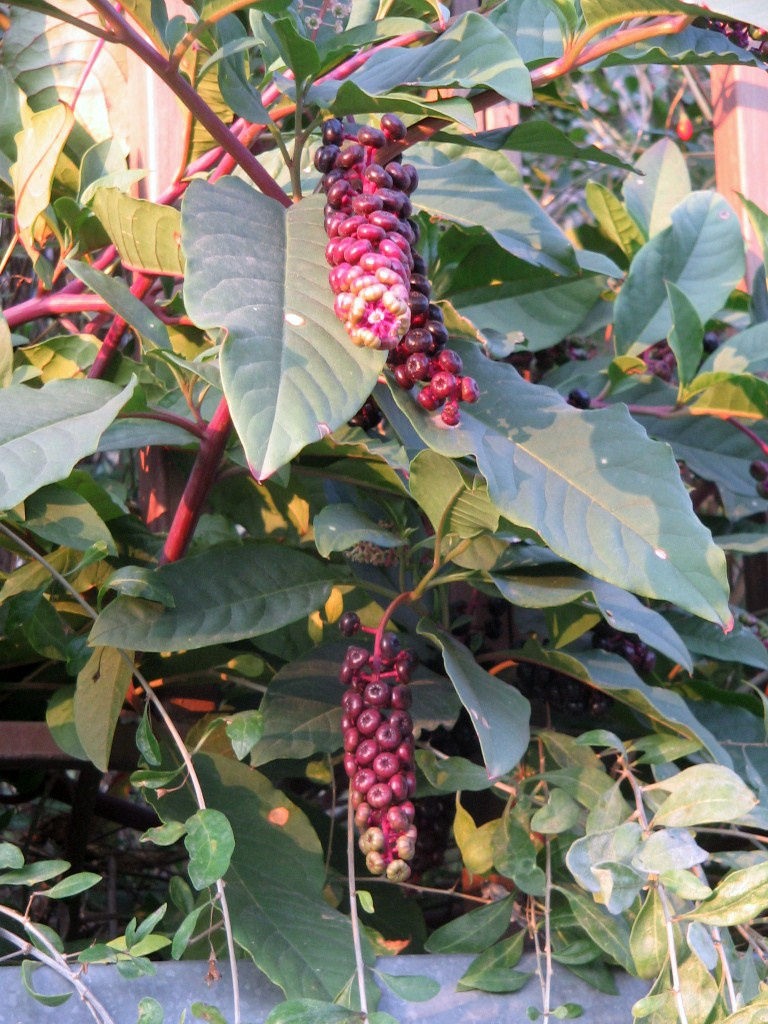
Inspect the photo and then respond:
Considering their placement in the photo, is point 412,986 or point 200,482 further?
point 200,482

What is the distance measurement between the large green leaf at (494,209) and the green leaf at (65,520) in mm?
340

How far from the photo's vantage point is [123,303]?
2.23 ft

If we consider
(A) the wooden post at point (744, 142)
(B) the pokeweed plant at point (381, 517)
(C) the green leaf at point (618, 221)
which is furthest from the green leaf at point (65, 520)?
(A) the wooden post at point (744, 142)

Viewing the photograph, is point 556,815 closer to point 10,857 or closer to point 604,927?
point 604,927

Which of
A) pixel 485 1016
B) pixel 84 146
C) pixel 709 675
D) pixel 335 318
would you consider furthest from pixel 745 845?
pixel 84 146

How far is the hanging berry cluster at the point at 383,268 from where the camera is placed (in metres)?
0.53

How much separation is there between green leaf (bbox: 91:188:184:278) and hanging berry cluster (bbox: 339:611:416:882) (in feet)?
1.02

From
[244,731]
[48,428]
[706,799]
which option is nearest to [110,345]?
[48,428]

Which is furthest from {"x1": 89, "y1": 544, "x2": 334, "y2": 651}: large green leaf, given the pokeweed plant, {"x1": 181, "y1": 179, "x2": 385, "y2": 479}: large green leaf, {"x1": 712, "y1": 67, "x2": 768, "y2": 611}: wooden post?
{"x1": 712, "y1": 67, "x2": 768, "y2": 611}: wooden post

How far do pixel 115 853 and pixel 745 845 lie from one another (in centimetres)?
66

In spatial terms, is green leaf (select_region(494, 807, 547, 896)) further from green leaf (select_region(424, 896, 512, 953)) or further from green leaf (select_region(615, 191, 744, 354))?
green leaf (select_region(615, 191, 744, 354))

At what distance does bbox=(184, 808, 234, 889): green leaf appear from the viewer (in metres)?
0.58

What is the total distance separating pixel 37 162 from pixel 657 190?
28.2 inches

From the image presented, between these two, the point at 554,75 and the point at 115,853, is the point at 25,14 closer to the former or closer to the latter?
the point at 554,75
